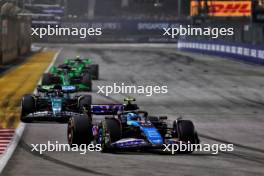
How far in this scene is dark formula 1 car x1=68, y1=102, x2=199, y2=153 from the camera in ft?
48.2

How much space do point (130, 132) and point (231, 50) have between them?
46.9 meters

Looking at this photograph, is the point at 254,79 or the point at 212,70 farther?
the point at 212,70

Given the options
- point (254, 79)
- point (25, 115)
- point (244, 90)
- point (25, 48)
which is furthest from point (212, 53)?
point (25, 115)

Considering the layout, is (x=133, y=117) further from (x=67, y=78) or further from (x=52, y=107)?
(x=67, y=78)

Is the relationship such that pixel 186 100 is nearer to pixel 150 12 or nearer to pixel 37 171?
pixel 37 171

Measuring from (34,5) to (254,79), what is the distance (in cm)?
6399

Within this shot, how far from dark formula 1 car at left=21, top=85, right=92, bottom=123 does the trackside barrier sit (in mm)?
31163

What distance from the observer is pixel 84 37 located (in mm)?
A: 108625

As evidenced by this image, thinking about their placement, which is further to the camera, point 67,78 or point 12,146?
point 67,78

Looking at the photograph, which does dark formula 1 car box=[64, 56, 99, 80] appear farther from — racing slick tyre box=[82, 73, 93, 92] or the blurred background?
the blurred background

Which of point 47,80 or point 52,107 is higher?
point 52,107

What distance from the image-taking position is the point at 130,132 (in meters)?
15.4

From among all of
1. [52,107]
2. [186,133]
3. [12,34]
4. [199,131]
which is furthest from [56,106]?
[12,34]

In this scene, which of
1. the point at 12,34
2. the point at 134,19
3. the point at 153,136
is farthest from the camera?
the point at 134,19
